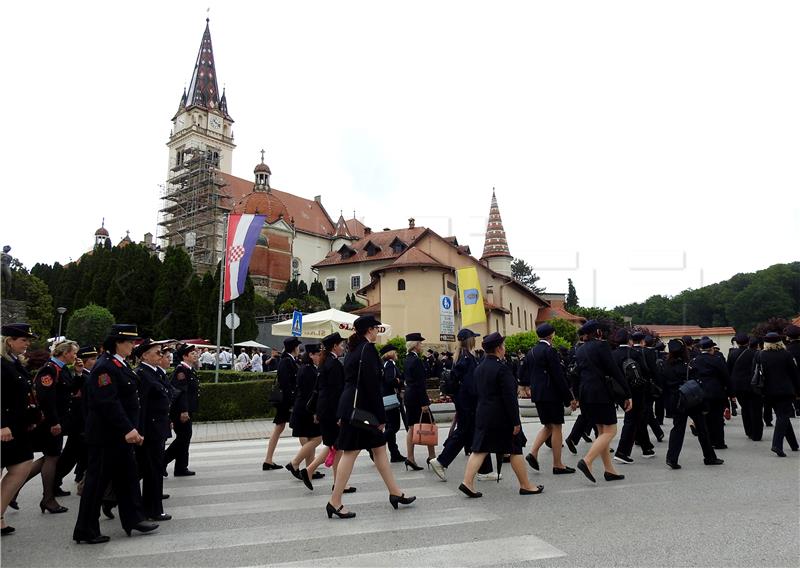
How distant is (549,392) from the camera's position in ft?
26.0

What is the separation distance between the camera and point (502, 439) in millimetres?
6625

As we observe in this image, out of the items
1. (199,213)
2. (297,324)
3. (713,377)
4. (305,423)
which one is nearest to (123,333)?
(305,423)

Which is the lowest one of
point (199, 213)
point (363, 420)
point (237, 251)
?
point (363, 420)

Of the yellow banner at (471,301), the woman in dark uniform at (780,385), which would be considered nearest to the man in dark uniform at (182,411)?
the woman in dark uniform at (780,385)

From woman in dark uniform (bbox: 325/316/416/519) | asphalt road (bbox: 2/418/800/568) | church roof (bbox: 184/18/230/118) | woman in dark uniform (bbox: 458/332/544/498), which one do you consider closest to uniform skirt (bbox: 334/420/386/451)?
Answer: woman in dark uniform (bbox: 325/316/416/519)

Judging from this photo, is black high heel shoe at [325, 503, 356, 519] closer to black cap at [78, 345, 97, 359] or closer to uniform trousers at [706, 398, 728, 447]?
Result: black cap at [78, 345, 97, 359]

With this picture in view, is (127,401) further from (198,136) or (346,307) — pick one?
(198,136)

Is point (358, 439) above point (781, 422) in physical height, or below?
above

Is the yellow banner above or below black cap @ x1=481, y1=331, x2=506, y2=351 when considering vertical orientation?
above

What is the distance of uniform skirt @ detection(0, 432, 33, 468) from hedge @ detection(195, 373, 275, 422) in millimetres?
10538

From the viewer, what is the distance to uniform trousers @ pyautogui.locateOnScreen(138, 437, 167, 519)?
19.7 ft

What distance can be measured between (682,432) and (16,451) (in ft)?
27.3

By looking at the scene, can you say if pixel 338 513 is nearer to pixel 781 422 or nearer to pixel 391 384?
pixel 391 384

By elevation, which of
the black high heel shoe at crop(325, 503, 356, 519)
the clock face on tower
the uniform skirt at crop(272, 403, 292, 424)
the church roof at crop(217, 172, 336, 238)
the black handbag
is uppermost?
the clock face on tower
